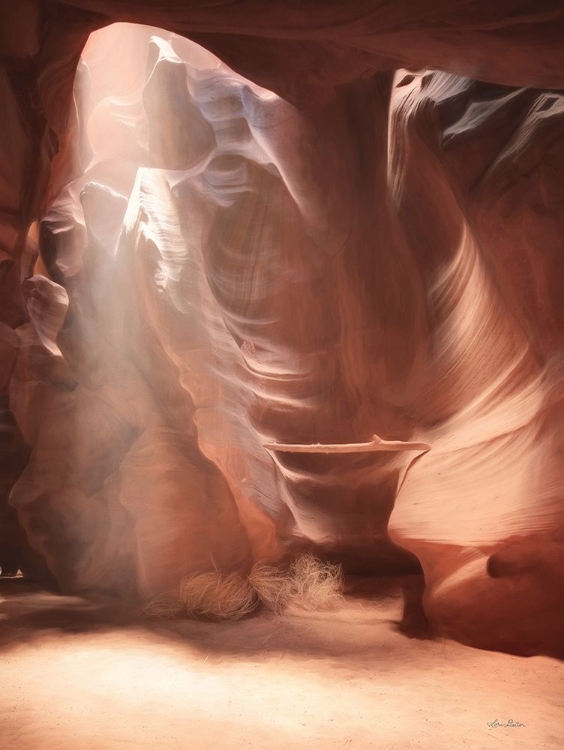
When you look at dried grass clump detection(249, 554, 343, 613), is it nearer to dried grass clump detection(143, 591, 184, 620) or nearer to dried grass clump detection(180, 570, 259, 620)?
dried grass clump detection(180, 570, 259, 620)

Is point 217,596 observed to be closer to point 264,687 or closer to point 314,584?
point 314,584

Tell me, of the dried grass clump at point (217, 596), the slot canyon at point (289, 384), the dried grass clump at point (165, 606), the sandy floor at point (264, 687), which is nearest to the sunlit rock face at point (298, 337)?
the slot canyon at point (289, 384)

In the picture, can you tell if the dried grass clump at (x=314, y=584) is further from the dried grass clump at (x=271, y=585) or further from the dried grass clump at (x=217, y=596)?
the dried grass clump at (x=217, y=596)

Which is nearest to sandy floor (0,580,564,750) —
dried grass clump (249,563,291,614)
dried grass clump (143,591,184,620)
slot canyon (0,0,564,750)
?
slot canyon (0,0,564,750)

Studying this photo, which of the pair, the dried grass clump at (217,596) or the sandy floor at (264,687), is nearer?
the sandy floor at (264,687)

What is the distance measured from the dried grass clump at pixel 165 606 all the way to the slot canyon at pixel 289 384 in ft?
0.16

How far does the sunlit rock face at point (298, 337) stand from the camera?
4.02 m

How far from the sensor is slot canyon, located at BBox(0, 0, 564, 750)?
307 cm

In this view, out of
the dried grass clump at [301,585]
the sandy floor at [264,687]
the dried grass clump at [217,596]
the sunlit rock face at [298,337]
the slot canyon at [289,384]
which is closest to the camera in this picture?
the sandy floor at [264,687]

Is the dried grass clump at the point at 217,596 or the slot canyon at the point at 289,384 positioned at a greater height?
the slot canyon at the point at 289,384

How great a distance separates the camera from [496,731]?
2.93m

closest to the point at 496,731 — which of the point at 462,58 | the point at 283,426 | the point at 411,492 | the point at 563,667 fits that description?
the point at 563,667

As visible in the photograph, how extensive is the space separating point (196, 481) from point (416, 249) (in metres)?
2.84

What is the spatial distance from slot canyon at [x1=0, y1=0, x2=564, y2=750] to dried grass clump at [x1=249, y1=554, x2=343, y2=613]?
0.09 ft
